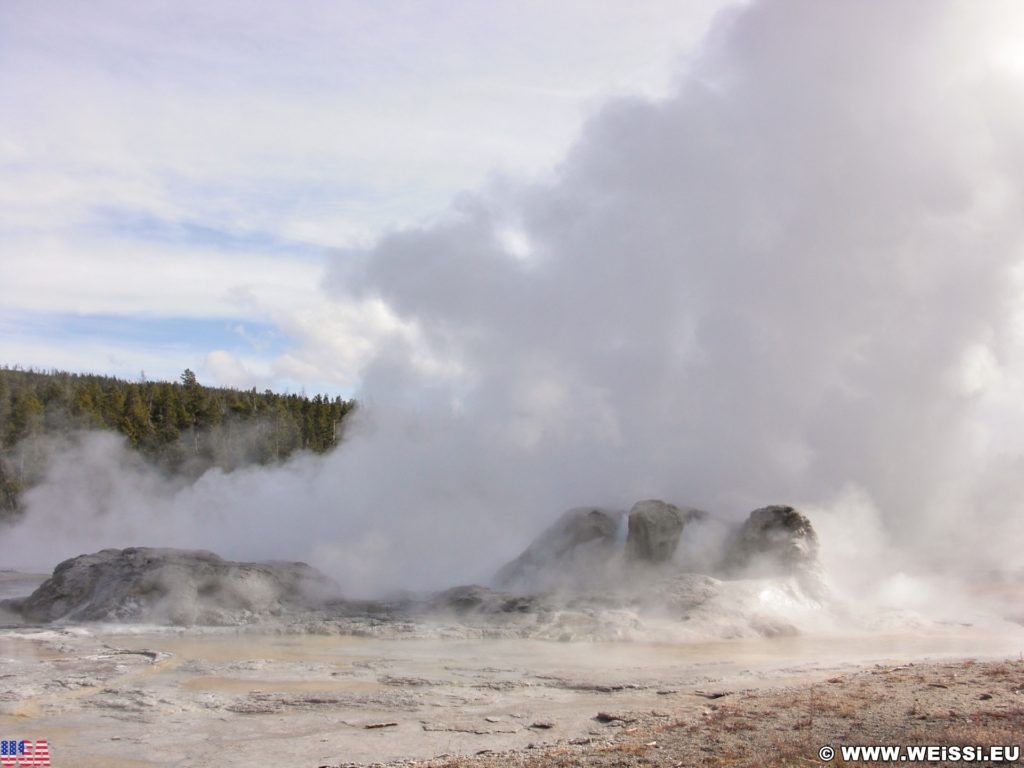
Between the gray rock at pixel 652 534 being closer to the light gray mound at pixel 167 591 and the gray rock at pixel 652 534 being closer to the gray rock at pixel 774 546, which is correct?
the gray rock at pixel 774 546

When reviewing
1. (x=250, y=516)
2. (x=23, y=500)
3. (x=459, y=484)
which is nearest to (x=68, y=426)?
(x=23, y=500)

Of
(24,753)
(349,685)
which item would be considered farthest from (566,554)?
(24,753)

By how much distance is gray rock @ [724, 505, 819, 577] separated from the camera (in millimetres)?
18422

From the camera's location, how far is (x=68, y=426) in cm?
4359

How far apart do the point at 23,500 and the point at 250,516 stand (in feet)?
54.0

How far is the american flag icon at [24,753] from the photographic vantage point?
8967mm

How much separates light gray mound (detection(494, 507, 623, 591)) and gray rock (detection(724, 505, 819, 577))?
251cm

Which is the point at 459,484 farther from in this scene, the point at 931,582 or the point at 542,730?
the point at 542,730

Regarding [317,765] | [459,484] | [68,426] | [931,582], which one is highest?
[68,426]

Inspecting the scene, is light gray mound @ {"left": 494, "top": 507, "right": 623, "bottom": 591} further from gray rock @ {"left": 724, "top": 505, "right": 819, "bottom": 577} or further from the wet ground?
the wet ground

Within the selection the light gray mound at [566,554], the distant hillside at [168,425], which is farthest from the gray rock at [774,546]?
the distant hillside at [168,425]

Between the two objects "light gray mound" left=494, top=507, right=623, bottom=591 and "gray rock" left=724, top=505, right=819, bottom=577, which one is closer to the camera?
"gray rock" left=724, top=505, right=819, bottom=577

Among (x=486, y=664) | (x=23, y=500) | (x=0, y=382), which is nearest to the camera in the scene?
(x=486, y=664)

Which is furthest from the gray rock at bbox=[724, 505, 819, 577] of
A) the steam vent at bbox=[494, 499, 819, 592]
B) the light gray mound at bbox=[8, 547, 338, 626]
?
the light gray mound at bbox=[8, 547, 338, 626]
